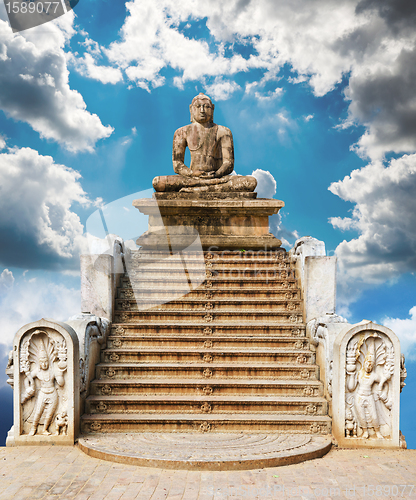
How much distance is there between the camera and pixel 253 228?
10461 mm

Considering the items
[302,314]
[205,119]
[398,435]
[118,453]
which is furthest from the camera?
[205,119]

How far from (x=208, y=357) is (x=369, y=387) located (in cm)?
215

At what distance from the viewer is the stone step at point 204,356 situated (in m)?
6.47

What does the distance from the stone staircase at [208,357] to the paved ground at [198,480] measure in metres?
0.82

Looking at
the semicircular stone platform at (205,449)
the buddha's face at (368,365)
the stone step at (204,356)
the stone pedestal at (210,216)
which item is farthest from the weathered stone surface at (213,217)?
the semicircular stone platform at (205,449)

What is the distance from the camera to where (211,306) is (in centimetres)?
732

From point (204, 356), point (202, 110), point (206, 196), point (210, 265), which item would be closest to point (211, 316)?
point (204, 356)

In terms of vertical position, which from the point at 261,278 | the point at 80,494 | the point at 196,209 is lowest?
the point at 80,494

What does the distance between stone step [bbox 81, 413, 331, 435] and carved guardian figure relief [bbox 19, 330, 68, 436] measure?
0.41 metres

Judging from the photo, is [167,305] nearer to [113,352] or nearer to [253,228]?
[113,352]

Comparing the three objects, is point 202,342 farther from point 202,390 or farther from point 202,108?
point 202,108

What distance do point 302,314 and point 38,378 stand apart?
155 inches

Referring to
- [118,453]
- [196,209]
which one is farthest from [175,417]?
[196,209]

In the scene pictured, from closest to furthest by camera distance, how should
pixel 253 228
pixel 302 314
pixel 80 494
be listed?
pixel 80 494 < pixel 302 314 < pixel 253 228
